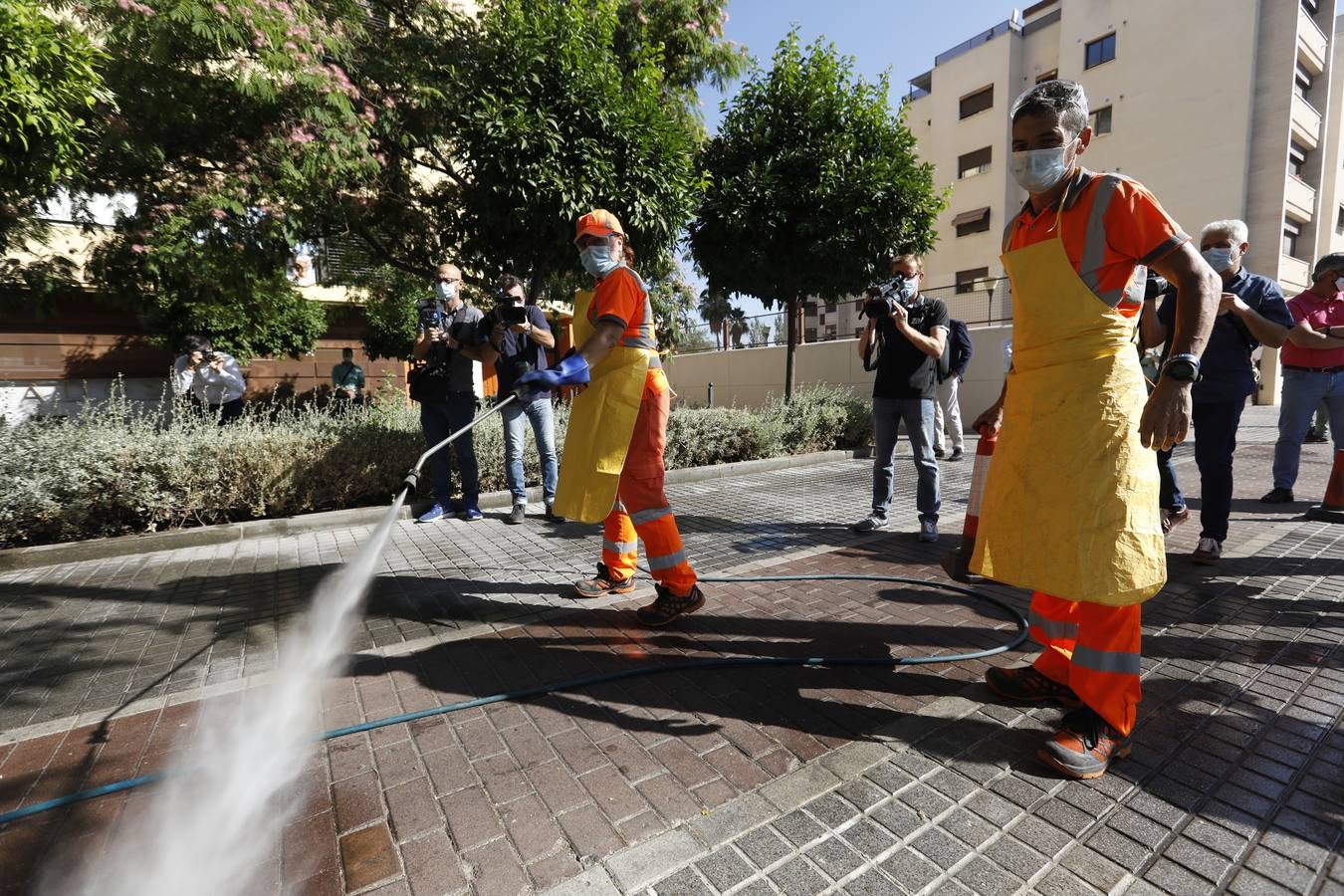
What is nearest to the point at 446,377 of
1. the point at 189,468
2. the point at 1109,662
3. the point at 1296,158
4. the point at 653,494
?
the point at 189,468

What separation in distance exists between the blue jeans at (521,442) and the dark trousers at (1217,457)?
484 cm

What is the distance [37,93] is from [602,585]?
460cm

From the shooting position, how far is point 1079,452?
207 cm

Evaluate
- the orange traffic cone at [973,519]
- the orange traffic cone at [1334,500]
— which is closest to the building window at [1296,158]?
the orange traffic cone at [1334,500]

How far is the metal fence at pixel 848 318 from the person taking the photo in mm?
14745

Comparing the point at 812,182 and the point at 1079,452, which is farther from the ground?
the point at 812,182

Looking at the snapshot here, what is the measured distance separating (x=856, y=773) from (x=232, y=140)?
8047 millimetres

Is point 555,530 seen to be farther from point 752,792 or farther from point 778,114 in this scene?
point 778,114

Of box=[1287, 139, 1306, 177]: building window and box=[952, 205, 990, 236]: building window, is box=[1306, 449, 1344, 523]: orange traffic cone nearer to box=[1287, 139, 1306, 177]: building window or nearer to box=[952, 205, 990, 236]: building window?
box=[1287, 139, 1306, 177]: building window

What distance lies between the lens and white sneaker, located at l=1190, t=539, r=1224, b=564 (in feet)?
13.7

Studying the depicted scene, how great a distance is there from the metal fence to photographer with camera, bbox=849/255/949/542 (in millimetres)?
8785

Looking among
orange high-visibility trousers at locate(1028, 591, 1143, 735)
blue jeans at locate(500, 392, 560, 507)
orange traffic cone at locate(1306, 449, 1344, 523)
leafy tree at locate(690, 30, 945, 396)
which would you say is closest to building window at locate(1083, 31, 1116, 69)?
leafy tree at locate(690, 30, 945, 396)

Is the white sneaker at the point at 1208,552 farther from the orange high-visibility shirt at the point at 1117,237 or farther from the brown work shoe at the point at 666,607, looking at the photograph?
the brown work shoe at the point at 666,607

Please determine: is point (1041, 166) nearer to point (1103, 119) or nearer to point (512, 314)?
point (512, 314)
